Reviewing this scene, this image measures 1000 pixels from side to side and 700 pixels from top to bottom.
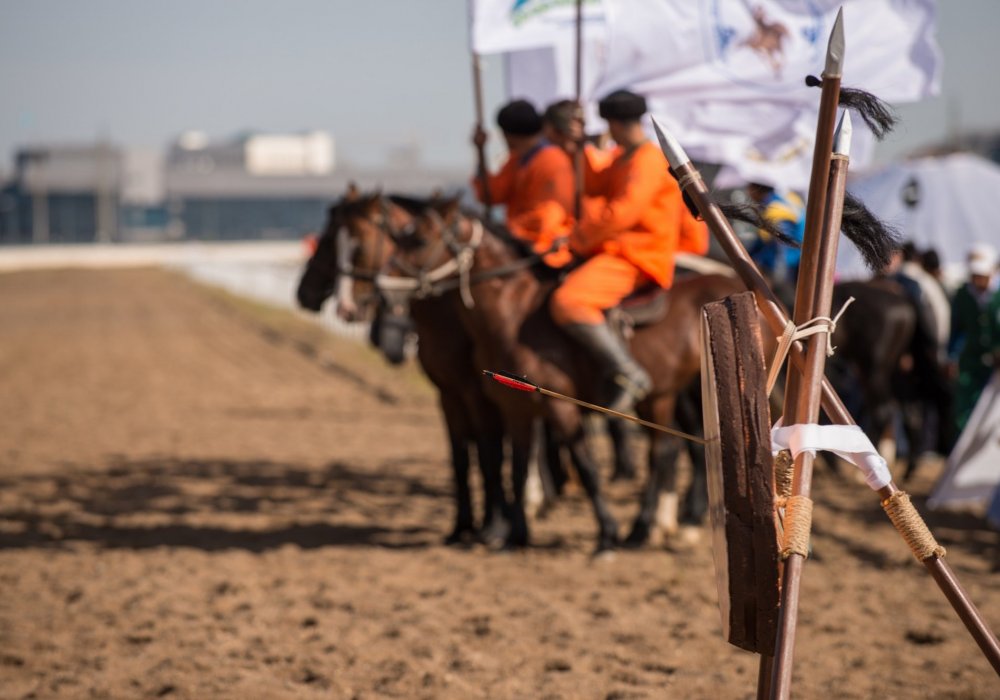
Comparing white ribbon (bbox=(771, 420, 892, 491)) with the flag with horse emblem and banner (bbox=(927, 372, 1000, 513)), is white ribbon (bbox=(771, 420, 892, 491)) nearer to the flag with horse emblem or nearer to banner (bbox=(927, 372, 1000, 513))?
the flag with horse emblem

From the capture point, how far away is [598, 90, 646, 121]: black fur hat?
6.34m

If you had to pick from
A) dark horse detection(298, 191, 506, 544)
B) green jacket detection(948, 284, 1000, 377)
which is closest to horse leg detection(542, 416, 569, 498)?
dark horse detection(298, 191, 506, 544)

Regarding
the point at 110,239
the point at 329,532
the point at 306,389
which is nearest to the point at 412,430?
the point at 306,389

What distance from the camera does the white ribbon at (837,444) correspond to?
2.52m

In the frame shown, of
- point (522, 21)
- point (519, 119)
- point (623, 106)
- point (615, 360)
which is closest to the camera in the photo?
point (623, 106)

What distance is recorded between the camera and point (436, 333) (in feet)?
24.1

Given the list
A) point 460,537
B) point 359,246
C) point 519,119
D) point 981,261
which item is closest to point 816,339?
point 519,119

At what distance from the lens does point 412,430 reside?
12.8 metres

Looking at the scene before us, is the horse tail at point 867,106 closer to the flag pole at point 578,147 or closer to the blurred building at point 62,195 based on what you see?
the flag pole at point 578,147

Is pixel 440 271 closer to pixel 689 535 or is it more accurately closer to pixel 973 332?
pixel 689 535

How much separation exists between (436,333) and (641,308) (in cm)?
131

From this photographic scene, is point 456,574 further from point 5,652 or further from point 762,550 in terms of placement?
point 762,550

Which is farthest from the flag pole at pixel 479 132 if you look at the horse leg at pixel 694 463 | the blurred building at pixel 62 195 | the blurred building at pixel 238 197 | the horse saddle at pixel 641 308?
the blurred building at pixel 62 195

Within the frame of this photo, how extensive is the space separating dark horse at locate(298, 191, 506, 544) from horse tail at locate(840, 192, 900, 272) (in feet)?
15.2
